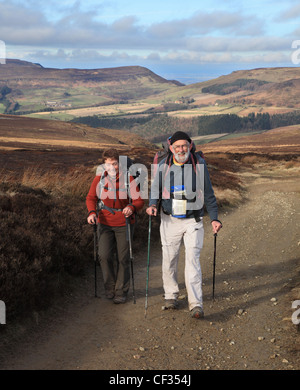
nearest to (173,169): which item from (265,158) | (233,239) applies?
(233,239)

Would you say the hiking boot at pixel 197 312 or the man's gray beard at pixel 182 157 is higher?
the man's gray beard at pixel 182 157

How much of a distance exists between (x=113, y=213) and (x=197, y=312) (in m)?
2.03

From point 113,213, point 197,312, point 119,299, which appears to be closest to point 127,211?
point 113,213

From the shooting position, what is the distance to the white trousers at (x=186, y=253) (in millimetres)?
6289

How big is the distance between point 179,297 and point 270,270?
2720mm

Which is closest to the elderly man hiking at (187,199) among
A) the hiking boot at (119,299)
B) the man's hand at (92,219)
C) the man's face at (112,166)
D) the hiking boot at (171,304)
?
the hiking boot at (171,304)

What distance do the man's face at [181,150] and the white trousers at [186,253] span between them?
3.06ft

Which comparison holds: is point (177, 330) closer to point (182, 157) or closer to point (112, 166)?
point (182, 157)

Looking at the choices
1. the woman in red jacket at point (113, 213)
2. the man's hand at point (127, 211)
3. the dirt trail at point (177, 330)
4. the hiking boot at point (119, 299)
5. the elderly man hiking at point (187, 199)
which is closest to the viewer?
the dirt trail at point (177, 330)

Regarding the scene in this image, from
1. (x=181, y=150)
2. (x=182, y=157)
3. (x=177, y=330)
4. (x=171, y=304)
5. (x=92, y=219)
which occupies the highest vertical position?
(x=181, y=150)

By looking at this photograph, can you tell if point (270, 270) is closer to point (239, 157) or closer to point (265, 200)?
point (265, 200)

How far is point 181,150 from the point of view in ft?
20.2

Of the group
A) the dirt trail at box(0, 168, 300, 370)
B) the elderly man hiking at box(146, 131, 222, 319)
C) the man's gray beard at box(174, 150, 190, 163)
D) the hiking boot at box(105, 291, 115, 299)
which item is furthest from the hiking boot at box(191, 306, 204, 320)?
the man's gray beard at box(174, 150, 190, 163)

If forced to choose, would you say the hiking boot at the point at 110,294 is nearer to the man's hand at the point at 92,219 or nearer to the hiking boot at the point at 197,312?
the man's hand at the point at 92,219
